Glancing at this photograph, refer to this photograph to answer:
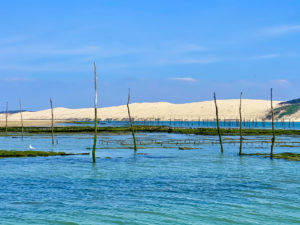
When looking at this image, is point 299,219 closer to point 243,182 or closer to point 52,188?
point 243,182

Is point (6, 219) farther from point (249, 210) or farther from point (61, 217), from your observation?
point (249, 210)

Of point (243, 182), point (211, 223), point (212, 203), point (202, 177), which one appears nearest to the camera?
point (211, 223)

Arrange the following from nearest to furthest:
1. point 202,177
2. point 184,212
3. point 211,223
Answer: point 211,223 < point 184,212 < point 202,177

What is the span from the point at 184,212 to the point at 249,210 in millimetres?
2573

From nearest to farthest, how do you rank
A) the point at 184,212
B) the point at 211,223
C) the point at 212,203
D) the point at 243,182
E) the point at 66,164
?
the point at 211,223, the point at 184,212, the point at 212,203, the point at 243,182, the point at 66,164

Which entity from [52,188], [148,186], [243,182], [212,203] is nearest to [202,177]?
[243,182]

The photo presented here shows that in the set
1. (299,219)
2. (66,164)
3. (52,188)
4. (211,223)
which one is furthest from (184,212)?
(66,164)

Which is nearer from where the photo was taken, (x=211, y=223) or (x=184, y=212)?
(x=211, y=223)

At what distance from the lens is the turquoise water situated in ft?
49.4

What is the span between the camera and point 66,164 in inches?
1200

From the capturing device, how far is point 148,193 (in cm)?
1942

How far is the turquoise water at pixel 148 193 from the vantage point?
15.0 metres

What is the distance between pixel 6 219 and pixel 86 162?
57.4 ft

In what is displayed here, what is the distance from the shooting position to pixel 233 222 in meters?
14.4
